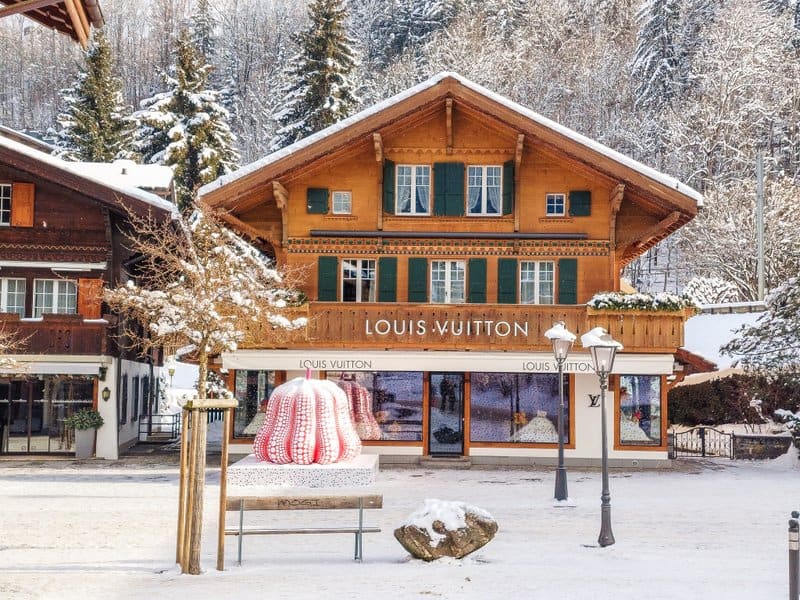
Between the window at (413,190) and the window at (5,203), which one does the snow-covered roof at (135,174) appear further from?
the window at (413,190)

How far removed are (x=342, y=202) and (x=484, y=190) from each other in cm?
403

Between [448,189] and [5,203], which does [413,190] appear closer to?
[448,189]

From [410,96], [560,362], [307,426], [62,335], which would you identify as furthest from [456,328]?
[62,335]

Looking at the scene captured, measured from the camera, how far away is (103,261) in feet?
94.7

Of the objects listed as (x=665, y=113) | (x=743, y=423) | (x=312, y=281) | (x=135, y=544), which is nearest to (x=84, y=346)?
(x=312, y=281)

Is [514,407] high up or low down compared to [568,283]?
down

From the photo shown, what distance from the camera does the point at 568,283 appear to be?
28250 mm

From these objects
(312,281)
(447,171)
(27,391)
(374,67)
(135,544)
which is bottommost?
(135,544)

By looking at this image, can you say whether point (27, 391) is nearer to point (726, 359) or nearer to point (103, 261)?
point (103, 261)

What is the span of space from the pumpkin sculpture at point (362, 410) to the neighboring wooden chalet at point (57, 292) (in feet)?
21.6

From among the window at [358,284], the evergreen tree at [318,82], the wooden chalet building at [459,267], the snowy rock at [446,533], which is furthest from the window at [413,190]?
the evergreen tree at [318,82]

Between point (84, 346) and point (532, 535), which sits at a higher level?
point (84, 346)

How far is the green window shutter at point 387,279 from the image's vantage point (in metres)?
28.5

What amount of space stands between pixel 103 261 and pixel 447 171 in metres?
10.0
